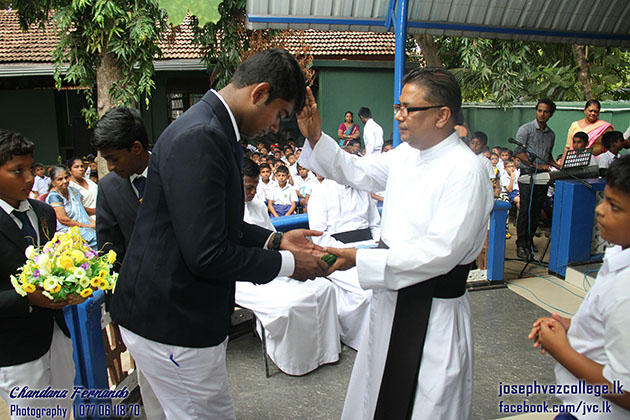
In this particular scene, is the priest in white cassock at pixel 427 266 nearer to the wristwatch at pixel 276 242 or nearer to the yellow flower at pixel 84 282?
the wristwatch at pixel 276 242

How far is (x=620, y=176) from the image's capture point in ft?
5.54

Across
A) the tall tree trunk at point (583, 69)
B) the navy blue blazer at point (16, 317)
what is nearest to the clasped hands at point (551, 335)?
the navy blue blazer at point (16, 317)

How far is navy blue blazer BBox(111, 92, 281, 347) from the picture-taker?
1649mm

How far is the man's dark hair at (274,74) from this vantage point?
73.0 inches

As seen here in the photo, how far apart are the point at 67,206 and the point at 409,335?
488cm

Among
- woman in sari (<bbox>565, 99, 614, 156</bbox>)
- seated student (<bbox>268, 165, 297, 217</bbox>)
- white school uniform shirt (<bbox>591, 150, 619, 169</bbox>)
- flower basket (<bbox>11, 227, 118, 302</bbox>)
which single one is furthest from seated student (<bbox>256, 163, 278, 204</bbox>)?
flower basket (<bbox>11, 227, 118, 302</bbox>)

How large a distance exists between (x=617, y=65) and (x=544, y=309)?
40.7ft

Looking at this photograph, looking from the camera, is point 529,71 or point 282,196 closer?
point 282,196

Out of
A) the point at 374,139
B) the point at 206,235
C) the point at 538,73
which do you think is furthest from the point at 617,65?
the point at 206,235

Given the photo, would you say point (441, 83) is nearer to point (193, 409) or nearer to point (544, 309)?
point (193, 409)

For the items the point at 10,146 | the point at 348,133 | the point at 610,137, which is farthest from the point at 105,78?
the point at 610,137

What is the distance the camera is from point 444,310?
2.23 m

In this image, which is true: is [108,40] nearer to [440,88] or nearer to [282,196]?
[282,196]

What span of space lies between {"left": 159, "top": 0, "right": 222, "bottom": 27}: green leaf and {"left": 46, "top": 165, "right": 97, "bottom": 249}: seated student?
13.1 feet
